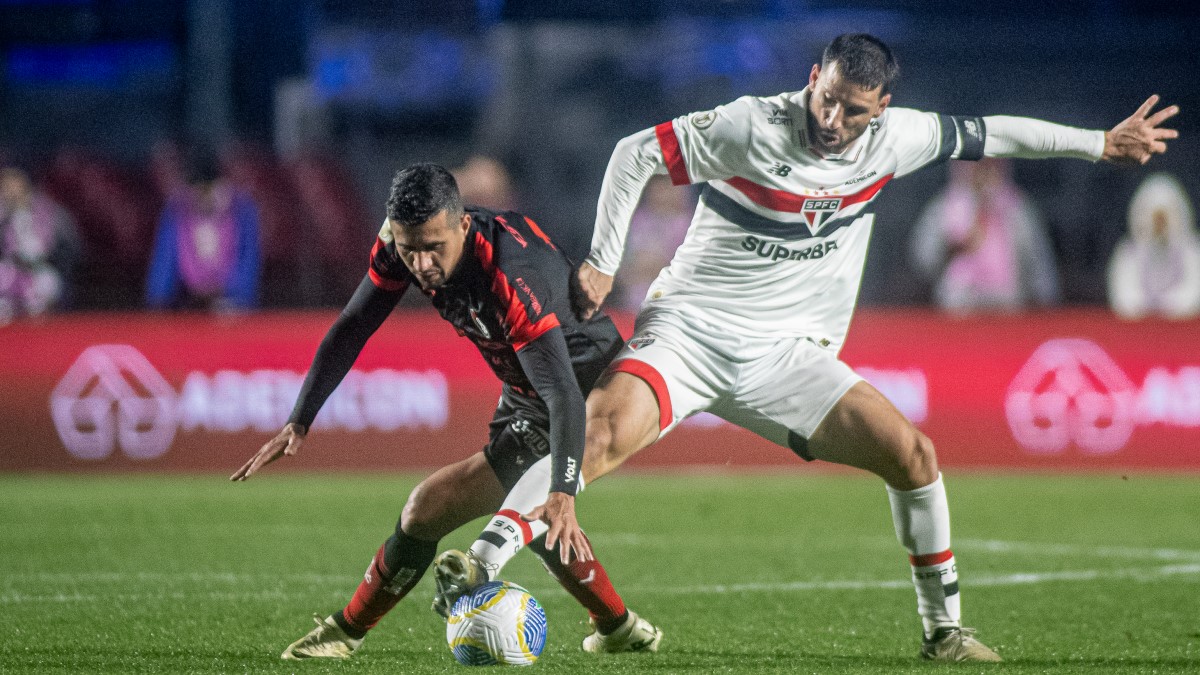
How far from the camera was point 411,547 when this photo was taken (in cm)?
565

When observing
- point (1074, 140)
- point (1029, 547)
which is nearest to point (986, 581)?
point (1029, 547)

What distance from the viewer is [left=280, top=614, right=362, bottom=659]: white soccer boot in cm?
557

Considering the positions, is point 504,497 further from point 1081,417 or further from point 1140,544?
point 1081,417

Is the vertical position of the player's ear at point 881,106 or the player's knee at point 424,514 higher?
the player's ear at point 881,106

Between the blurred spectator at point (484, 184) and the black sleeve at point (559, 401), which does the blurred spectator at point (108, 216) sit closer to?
the blurred spectator at point (484, 184)

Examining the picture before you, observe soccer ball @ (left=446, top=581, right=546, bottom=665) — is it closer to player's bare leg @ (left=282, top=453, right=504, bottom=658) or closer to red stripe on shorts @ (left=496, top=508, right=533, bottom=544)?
red stripe on shorts @ (left=496, top=508, right=533, bottom=544)

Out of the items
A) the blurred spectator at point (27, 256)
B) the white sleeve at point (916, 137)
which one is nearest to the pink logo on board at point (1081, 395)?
the white sleeve at point (916, 137)

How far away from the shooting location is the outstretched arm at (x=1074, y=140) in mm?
6000

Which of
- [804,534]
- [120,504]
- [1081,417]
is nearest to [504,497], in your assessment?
[804,534]

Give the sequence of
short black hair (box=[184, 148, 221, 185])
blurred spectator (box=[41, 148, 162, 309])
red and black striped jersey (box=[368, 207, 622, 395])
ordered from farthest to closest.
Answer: blurred spectator (box=[41, 148, 162, 309]), short black hair (box=[184, 148, 221, 185]), red and black striped jersey (box=[368, 207, 622, 395])

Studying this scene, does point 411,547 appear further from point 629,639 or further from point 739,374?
point 739,374

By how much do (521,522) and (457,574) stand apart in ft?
0.97

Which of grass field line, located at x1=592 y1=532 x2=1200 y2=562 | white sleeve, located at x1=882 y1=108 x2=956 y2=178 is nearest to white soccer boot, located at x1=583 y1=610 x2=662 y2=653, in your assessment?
white sleeve, located at x1=882 y1=108 x2=956 y2=178

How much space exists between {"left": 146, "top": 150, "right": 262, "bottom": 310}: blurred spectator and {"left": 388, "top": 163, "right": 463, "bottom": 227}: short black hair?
346 inches
